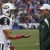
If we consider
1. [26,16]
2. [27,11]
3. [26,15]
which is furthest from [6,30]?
[27,11]

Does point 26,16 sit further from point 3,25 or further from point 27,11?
point 3,25

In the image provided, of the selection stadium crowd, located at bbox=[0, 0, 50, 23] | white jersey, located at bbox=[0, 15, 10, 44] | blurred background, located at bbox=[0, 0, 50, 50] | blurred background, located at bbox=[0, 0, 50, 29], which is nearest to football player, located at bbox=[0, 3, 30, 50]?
white jersey, located at bbox=[0, 15, 10, 44]

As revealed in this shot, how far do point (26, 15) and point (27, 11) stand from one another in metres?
1.48

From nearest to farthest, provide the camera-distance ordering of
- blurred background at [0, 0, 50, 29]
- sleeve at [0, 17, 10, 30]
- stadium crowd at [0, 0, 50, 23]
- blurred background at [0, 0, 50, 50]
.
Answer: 1. sleeve at [0, 17, 10, 30]
2. blurred background at [0, 0, 50, 50]
3. blurred background at [0, 0, 50, 29]
4. stadium crowd at [0, 0, 50, 23]

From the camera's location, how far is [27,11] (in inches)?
1164

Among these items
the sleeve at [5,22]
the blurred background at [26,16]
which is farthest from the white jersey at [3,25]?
the blurred background at [26,16]

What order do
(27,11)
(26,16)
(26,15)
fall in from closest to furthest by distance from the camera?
1. (26,16)
2. (26,15)
3. (27,11)

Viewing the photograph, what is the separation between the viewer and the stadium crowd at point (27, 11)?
27172mm

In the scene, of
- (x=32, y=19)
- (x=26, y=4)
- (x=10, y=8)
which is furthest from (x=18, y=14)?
(x=10, y=8)

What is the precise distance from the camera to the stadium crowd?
2717 cm

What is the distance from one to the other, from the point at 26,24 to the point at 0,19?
19.6 metres

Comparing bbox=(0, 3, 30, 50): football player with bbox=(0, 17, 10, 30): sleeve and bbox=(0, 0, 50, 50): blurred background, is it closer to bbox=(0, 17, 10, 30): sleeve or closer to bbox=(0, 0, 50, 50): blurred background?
bbox=(0, 17, 10, 30): sleeve

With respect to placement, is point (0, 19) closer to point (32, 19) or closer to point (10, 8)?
point (10, 8)

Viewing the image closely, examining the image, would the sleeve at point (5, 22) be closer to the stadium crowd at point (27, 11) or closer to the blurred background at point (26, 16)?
the blurred background at point (26, 16)
